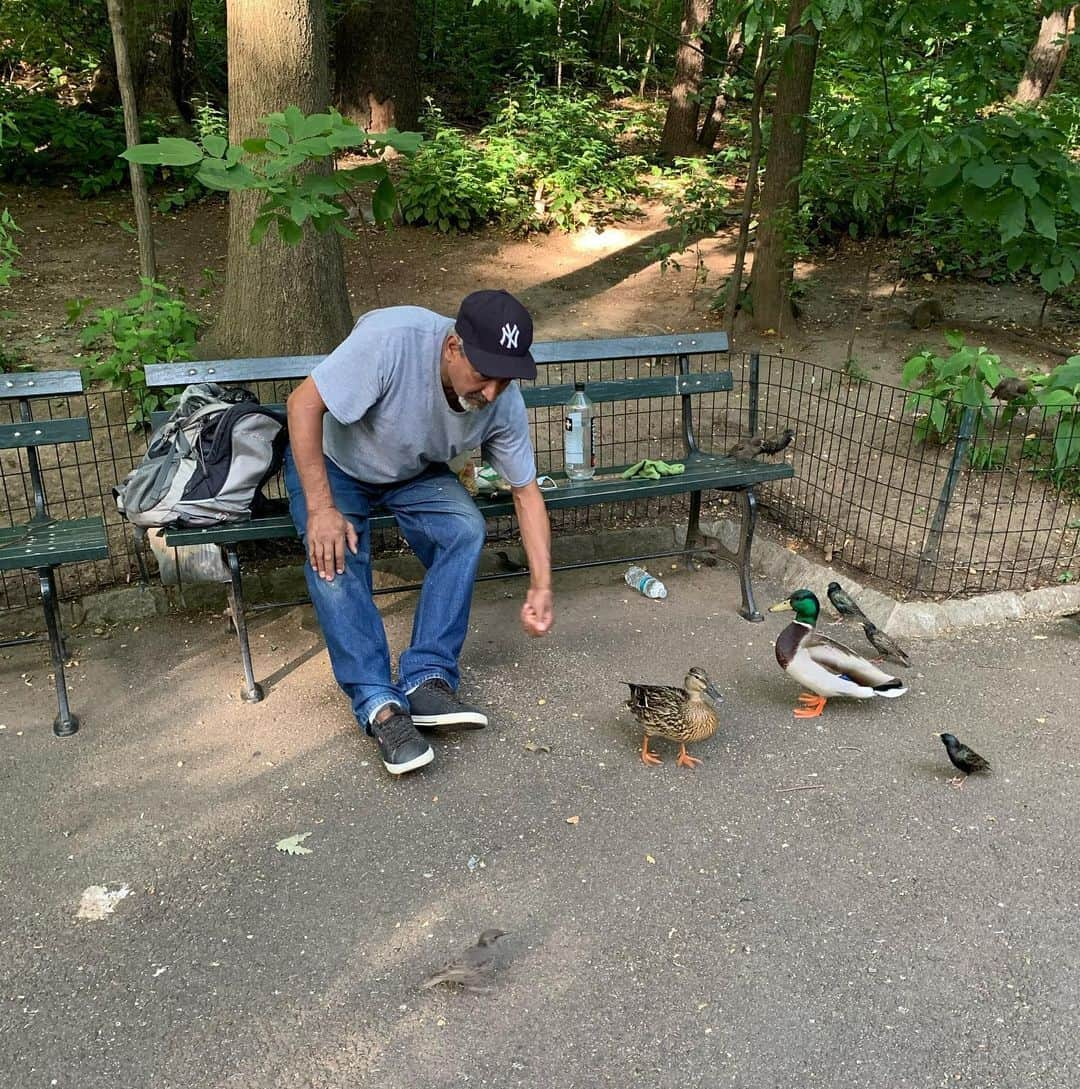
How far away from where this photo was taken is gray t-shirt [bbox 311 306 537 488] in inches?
141

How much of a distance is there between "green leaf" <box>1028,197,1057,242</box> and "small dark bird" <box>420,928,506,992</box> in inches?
192

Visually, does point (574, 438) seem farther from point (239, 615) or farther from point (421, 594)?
point (239, 615)

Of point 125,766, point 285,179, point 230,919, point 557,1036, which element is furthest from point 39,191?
point 557,1036

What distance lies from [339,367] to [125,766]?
5.51ft

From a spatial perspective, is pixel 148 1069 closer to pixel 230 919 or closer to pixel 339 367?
pixel 230 919

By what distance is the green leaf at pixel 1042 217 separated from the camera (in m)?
5.66

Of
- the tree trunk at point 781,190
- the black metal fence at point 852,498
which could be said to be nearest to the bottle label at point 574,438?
the black metal fence at point 852,498

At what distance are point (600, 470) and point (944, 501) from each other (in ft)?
5.37

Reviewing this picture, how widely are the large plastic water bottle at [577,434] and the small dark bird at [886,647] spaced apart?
145 cm

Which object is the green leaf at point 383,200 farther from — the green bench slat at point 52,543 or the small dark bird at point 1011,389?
the small dark bird at point 1011,389

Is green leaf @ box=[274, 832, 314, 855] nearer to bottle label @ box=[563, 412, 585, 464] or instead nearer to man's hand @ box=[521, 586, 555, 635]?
man's hand @ box=[521, 586, 555, 635]

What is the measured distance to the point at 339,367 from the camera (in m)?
→ 3.57

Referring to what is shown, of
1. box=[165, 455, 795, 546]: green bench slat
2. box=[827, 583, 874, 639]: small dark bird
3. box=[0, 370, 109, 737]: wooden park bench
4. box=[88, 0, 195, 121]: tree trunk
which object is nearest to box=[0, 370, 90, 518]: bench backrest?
box=[0, 370, 109, 737]: wooden park bench

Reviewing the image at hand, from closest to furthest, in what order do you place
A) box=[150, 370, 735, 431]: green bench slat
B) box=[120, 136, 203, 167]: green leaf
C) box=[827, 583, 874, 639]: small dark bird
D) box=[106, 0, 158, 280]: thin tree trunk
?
1. box=[120, 136, 203, 167]: green leaf
2. box=[827, 583, 874, 639]: small dark bird
3. box=[150, 370, 735, 431]: green bench slat
4. box=[106, 0, 158, 280]: thin tree trunk
